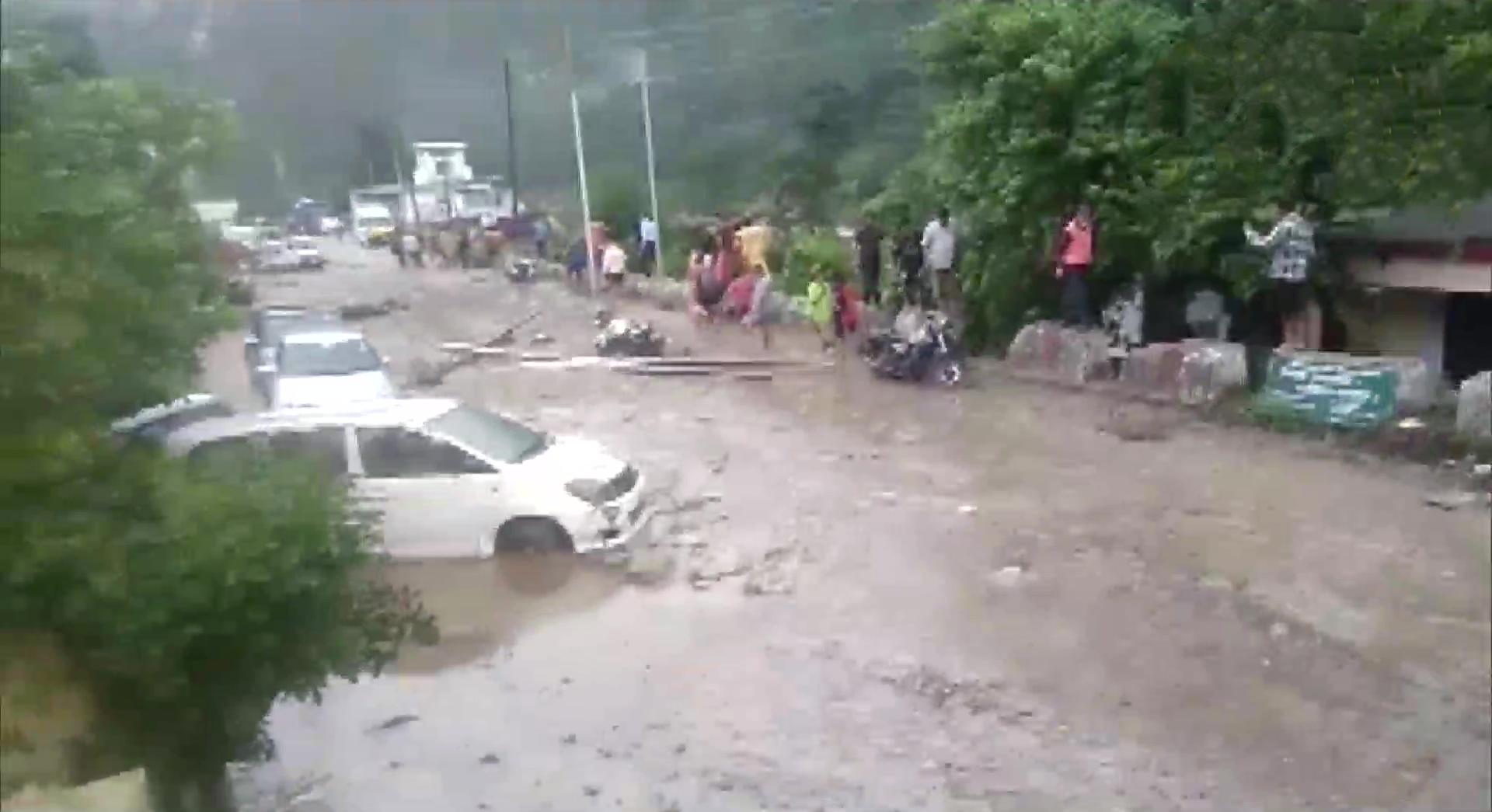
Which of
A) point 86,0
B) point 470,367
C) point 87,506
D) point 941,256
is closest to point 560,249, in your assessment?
point 470,367

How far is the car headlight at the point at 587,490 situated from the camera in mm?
5887

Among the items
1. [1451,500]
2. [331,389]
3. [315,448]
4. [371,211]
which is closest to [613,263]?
[331,389]

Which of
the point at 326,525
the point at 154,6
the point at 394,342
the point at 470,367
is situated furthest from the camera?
the point at 470,367

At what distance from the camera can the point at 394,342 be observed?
5.73m

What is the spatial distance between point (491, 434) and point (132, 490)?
3317 millimetres

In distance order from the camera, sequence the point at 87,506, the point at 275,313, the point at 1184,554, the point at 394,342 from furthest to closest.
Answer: the point at 394,342
the point at 1184,554
the point at 275,313
the point at 87,506

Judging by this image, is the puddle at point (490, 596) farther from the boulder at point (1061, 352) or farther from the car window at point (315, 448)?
the boulder at point (1061, 352)

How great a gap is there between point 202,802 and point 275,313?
1535mm

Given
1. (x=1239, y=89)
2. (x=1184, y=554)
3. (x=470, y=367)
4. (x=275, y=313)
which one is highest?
(x=1239, y=89)

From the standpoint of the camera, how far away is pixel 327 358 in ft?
18.8

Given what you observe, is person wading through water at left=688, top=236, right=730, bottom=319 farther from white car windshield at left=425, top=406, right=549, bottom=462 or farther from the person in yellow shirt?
white car windshield at left=425, top=406, right=549, bottom=462

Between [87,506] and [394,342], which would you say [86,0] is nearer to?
[87,506]

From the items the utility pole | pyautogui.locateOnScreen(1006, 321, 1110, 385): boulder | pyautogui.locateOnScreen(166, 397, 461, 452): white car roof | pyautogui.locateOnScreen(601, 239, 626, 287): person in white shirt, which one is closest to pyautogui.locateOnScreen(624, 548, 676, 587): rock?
pyautogui.locateOnScreen(166, 397, 461, 452): white car roof

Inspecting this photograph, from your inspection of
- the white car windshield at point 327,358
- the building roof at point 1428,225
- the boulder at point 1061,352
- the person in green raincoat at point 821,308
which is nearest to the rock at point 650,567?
the white car windshield at point 327,358
